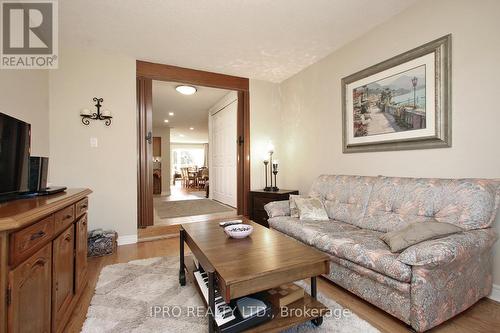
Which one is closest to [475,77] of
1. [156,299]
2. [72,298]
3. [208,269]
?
[208,269]

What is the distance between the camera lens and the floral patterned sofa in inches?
55.1

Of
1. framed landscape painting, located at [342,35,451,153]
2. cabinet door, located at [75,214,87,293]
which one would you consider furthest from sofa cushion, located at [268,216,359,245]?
cabinet door, located at [75,214,87,293]

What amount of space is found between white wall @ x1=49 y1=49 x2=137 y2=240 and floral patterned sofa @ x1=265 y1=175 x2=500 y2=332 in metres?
2.35

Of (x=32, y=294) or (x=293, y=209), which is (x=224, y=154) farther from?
(x=32, y=294)

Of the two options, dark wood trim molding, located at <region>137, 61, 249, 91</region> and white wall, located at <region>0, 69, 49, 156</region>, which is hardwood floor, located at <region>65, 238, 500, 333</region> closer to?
white wall, located at <region>0, 69, 49, 156</region>

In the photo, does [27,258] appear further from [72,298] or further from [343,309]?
[343,309]

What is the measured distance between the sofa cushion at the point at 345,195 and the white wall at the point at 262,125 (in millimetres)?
1479

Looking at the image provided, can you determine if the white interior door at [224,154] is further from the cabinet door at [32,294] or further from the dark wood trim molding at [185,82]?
the cabinet door at [32,294]

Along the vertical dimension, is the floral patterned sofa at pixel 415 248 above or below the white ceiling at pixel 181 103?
below

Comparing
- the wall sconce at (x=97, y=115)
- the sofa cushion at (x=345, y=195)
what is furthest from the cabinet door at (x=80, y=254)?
the sofa cushion at (x=345, y=195)

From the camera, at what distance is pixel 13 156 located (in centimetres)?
149

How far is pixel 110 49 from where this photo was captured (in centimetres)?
310

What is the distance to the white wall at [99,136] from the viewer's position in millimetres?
2977

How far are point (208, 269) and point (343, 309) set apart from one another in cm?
106
